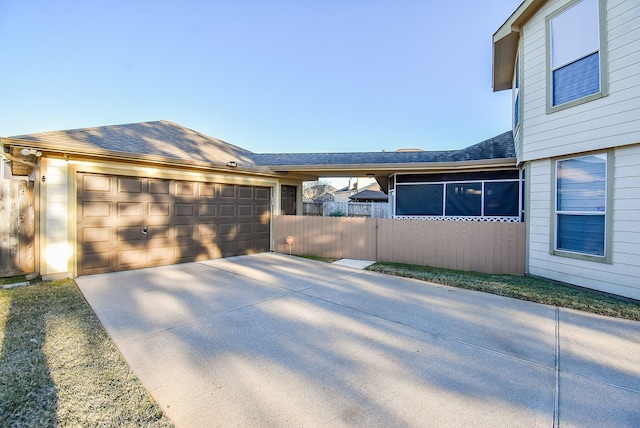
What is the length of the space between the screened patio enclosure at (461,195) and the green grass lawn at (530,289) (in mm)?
2585

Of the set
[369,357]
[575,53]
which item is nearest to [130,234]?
[369,357]

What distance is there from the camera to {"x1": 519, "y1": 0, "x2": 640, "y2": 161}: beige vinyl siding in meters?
4.69

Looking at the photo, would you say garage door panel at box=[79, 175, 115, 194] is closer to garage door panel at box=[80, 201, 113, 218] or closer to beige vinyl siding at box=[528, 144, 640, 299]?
garage door panel at box=[80, 201, 113, 218]

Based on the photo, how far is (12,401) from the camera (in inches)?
87.0

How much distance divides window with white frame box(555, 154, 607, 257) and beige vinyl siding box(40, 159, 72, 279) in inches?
383

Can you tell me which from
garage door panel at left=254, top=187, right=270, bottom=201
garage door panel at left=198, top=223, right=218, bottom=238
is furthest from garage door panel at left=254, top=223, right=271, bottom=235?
garage door panel at left=198, top=223, right=218, bottom=238

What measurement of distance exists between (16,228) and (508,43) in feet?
39.7

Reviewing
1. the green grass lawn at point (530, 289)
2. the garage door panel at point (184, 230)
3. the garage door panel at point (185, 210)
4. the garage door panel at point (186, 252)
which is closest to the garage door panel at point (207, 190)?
the garage door panel at point (185, 210)

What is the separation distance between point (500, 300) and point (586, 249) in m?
2.01

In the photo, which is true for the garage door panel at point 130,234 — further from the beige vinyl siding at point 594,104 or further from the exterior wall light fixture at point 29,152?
the beige vinyl siding at point 594,104

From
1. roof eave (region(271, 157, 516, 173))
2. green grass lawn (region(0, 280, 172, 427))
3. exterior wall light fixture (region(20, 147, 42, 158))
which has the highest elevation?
roof eave (region(271, 157, 516, 173))

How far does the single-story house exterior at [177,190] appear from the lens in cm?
588

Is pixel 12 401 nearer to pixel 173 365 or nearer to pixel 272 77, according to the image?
pixel 173 365

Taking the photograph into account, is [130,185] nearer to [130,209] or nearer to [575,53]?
[130,209]
